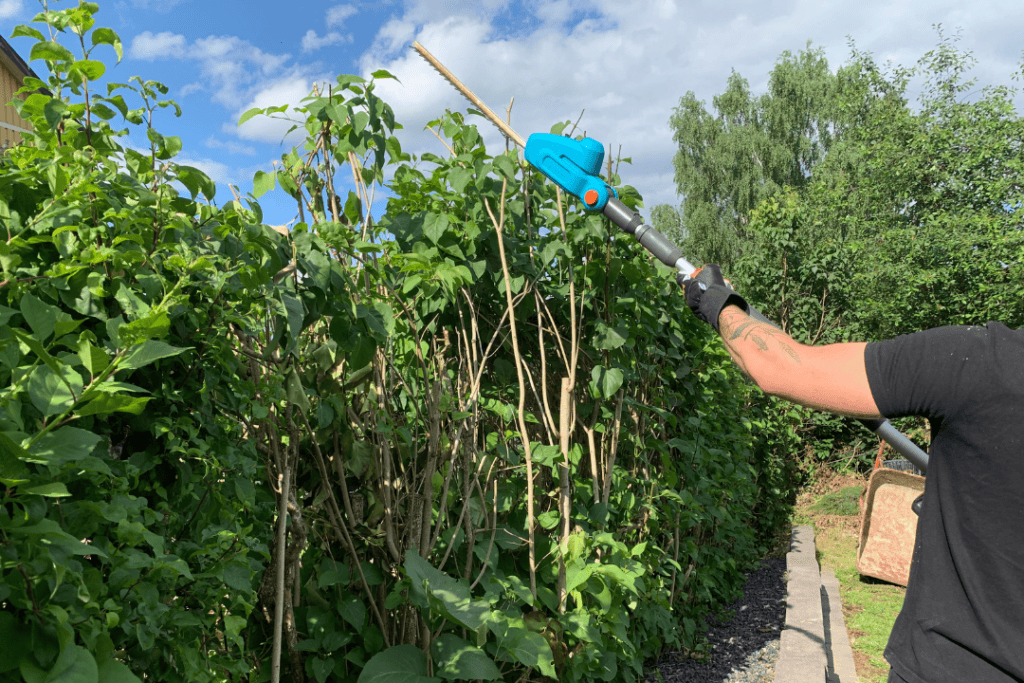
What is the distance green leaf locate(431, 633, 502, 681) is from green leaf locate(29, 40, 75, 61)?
5.76ft

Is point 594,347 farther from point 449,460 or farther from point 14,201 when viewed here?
point 14,201

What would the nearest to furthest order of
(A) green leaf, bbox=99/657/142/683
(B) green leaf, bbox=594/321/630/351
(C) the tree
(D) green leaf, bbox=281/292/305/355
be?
(A) green leaf, bbox=99/657/142/683, (D) green leaf, bbox=281/292/305/355, (B) green leaf, bbox=594/321/630/351, (C) the tree

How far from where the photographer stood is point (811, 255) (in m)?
11.5

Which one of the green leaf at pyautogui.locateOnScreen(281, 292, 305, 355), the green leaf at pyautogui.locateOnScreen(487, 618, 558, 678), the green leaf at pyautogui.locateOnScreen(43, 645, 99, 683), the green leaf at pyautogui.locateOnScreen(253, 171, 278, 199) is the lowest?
the green leaf at pyautogui.locateOnScreen(487, 618, 558, 678)

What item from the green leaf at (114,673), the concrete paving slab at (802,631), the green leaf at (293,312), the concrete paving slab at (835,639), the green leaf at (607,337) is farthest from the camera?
the concrete paving slab at (835,639)

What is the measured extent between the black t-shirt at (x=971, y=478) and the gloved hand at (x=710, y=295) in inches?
14.4

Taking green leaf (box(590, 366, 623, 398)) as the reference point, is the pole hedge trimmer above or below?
above

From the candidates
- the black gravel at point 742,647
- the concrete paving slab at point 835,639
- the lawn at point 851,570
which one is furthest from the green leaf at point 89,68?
the lawn at point 851,570

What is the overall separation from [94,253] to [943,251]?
15402 mm

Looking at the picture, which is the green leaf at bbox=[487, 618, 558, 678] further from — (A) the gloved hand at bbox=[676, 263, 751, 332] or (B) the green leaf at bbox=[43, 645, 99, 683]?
(B) the green leaf at bbox=[43, 645, 99, 683]

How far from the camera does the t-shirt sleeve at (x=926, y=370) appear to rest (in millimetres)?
1461

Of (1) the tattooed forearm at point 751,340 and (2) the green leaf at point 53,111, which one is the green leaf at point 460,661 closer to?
(1) the tattooed forearm at point 751,340

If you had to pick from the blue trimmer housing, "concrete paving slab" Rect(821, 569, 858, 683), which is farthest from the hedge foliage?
"concrete paving slab" Rect(821, 569, 858, 683)

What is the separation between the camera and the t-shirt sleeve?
1461 mm
